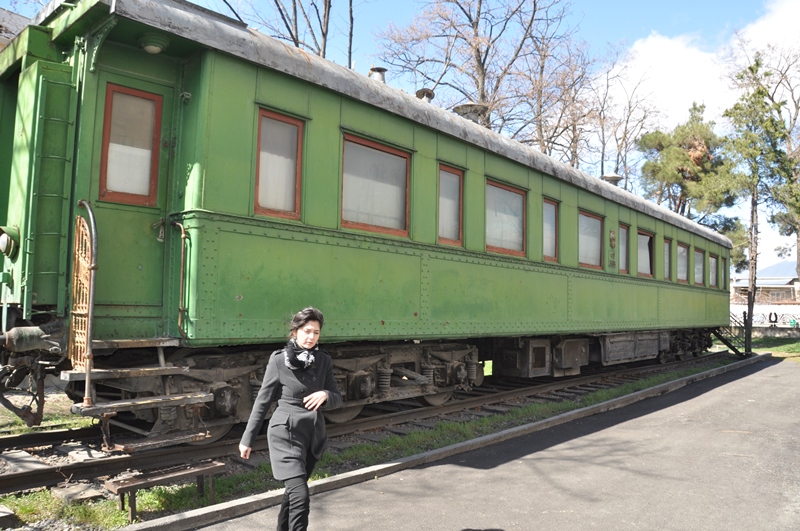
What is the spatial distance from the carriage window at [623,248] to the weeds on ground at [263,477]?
3847 millimetres

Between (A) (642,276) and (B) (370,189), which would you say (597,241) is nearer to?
(A) (642,276)

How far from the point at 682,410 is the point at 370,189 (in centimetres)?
582

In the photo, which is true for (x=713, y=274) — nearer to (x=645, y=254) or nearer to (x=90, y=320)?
(x=645, y=254)

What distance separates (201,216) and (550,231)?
6.04 meters

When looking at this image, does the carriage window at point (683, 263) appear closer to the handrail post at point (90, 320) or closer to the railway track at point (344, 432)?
the railway track at point (344, 432)

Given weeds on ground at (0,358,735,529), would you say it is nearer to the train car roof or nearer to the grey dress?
the grey dress

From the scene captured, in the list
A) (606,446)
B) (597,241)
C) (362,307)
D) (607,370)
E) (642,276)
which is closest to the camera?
(362,307)

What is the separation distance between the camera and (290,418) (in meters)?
3.45

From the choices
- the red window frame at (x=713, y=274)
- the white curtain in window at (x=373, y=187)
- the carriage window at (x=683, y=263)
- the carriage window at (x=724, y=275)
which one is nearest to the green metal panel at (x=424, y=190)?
the white curtain in window at (x=373, y=187)

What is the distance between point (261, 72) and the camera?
5441mm

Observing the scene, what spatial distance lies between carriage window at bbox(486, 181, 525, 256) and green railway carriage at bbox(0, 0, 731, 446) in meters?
0.83

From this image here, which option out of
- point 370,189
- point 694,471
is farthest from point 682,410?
point 370,189

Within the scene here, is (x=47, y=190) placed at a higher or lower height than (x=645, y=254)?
lower

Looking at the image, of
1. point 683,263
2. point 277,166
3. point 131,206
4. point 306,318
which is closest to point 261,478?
point 306,318
